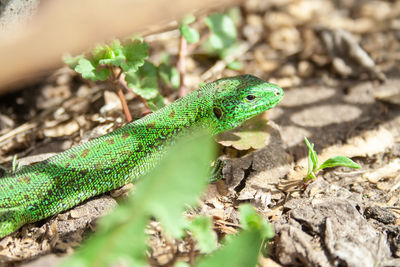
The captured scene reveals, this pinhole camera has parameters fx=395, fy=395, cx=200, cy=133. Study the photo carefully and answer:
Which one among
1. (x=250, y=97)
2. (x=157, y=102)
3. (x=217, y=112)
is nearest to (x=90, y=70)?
(x=157, y=102)

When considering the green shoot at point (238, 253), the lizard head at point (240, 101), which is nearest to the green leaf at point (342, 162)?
the lizard head at point (240, 101)

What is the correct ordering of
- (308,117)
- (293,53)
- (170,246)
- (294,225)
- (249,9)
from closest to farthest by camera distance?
(170,246) → (294,225) → (308,117) → (293,53) → (249,9)

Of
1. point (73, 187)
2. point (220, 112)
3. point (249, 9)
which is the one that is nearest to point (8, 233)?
point (73, 187)

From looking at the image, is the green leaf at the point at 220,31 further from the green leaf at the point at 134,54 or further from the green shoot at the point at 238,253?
the green shoot at the point at 238,253

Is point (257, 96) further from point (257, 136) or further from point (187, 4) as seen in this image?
point (187, 4)

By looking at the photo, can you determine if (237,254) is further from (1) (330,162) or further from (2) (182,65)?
(2) (182,65)
